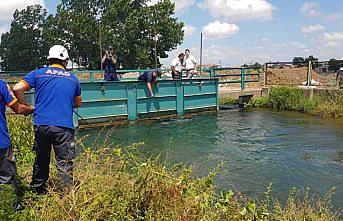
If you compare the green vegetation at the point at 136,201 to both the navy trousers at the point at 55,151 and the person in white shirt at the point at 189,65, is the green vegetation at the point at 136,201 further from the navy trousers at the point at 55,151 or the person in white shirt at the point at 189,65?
the person in white shirt at the point at 189,65

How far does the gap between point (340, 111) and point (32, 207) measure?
1144 centimetres

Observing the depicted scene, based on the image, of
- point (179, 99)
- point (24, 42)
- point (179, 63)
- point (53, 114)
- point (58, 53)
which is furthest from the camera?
point (24, 42)

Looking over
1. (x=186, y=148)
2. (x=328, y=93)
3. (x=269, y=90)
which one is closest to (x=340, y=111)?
(x=328, y=93)

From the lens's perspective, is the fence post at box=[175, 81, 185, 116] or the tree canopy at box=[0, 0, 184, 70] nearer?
the fence post at box=[175, 81, 185, 116]

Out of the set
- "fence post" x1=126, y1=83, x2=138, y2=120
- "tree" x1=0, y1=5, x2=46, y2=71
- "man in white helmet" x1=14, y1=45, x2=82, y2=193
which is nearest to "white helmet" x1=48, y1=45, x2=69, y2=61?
"man in white helmet" x1=14, y1=45, x2=82, y2=193

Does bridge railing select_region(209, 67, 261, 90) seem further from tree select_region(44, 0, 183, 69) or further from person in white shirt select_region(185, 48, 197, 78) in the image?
tree select_region(44, 0, 183, 69)

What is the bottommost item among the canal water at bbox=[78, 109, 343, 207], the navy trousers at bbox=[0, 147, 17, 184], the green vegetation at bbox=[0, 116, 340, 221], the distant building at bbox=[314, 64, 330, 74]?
the canal water at bbox=[78, 109, 343, 207]

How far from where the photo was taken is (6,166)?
3727mm

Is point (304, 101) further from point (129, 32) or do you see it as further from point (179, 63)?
point (129, 32)

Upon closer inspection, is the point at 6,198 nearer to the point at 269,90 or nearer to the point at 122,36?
the point at 269,90

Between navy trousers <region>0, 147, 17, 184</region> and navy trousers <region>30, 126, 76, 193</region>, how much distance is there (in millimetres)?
334


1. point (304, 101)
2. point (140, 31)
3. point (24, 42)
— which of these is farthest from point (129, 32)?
point (304, 101)

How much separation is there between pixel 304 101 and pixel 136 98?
6754mm

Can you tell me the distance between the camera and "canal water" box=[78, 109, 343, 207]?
617cm
